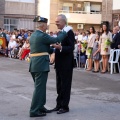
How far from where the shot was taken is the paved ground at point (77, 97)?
7.43m

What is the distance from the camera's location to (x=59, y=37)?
7.10 metres

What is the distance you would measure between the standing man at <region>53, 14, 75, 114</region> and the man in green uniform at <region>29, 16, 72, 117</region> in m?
0.23

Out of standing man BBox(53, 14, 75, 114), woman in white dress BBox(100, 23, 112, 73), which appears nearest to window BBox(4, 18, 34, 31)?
woman in white dress BBox(100, 23, 112, 73)

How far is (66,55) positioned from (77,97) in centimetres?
220

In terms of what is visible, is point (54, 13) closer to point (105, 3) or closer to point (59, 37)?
point (105, 3)

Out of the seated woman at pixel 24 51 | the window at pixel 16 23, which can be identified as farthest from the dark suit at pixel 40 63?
the window at pixel 16 23

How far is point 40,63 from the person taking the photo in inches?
281

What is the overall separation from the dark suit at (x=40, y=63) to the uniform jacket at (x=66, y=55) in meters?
0.23

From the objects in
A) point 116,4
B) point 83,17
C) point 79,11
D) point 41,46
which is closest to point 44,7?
point 79,11

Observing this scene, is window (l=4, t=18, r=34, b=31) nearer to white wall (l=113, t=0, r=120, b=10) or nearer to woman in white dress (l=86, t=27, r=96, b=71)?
white wall (l=113, t=0, r=120, b=10)

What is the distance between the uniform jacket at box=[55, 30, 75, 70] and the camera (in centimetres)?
739

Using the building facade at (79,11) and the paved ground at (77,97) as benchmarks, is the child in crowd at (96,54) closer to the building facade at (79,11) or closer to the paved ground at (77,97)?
the paved ground at (77,97)

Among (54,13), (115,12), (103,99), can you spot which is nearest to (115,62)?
(103,99)

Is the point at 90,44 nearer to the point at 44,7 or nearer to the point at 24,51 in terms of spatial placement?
the point at 24,51
